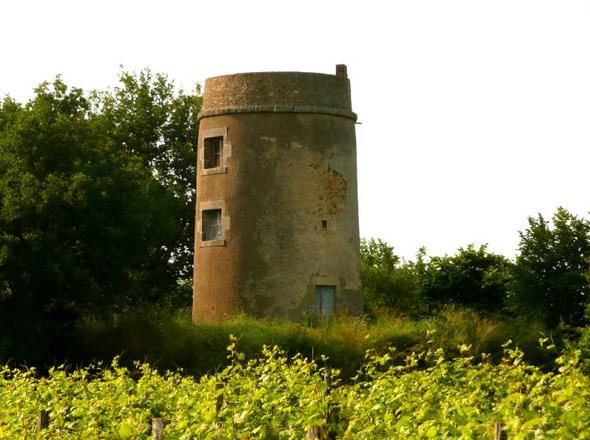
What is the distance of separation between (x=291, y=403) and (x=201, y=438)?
299 centimetres

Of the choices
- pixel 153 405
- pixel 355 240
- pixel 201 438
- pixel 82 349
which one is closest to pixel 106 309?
pixel 82 349

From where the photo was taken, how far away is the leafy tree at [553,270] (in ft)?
111

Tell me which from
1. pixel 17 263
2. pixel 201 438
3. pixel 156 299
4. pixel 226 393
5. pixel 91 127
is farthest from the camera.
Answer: pixel 156 299

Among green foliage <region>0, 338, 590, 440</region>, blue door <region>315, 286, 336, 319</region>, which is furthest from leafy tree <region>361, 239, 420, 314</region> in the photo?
green foliage <region>0, 338, 590, 440</region>

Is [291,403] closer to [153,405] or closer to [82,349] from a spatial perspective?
[153,405]

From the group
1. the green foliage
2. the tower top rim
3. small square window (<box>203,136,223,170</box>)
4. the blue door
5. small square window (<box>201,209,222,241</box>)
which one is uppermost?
the tower top rim

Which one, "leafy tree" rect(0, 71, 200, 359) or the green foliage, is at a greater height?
"leafy tree" rect(0, 71, 200, 359)

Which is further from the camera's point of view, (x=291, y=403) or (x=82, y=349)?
Answer: (x=82, y=349)

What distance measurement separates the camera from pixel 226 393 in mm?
13156

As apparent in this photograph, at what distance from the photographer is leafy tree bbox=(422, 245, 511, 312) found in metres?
42.3

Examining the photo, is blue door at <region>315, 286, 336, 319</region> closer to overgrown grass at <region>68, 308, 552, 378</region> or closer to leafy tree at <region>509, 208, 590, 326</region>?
overgrown grass at <region>68, 308, 552, 378</region>

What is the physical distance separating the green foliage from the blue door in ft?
48.8

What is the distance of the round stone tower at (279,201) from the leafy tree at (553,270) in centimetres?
538

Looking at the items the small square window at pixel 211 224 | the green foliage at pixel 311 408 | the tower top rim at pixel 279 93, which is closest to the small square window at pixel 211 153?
the tower top rim at pixel 279 93
